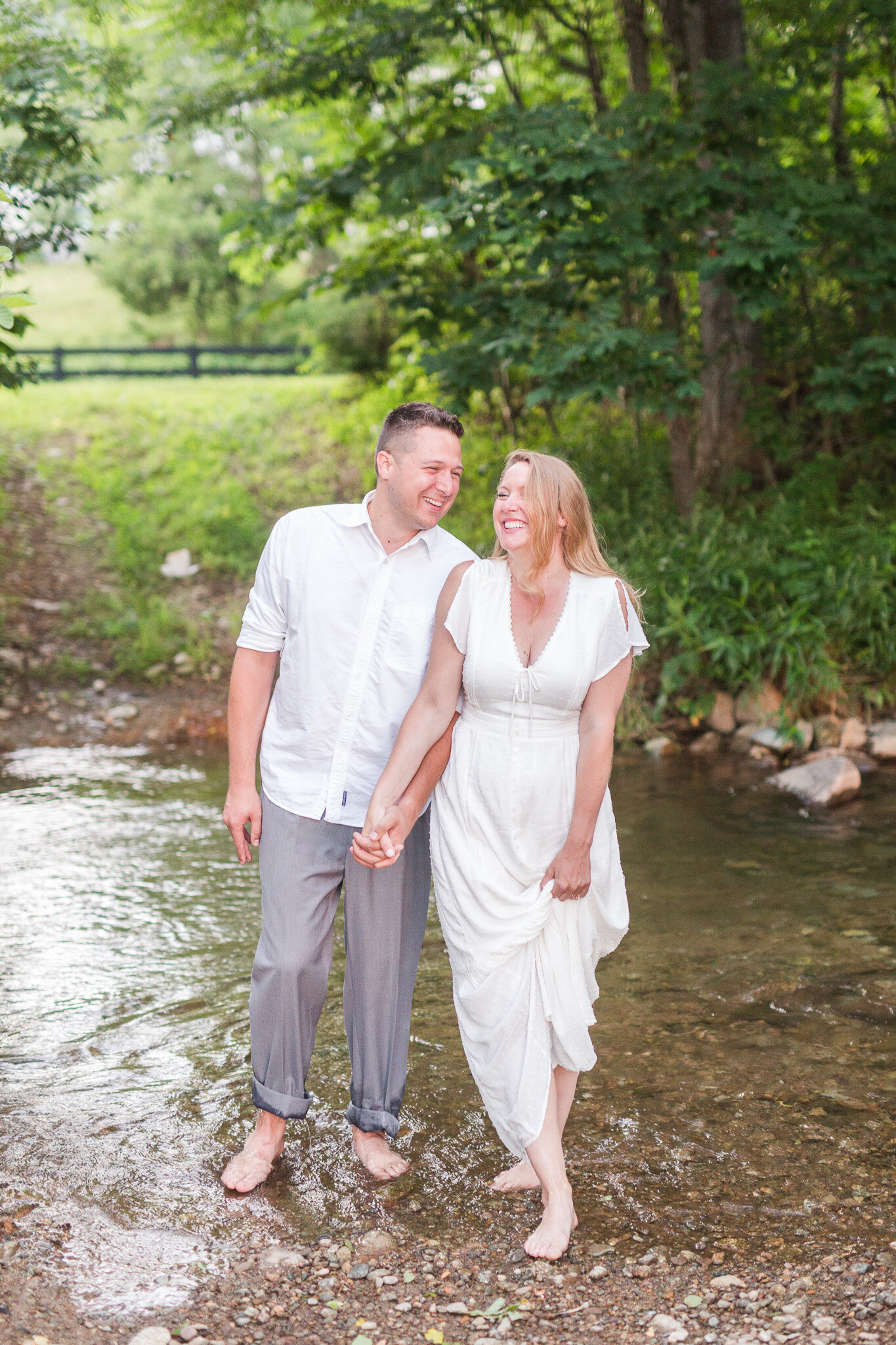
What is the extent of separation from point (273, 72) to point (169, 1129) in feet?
24.6

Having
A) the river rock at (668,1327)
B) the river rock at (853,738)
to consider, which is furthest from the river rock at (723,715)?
the river rock at (668,1327)

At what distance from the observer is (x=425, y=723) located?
2842mm

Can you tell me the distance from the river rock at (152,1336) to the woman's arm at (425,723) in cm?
115

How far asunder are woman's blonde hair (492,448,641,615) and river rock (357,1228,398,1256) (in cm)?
161

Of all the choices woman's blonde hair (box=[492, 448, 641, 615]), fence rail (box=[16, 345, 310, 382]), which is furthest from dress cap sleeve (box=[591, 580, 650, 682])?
fence rail (box=[16, 345, 310, 382])

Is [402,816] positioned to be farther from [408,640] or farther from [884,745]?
[884,745]

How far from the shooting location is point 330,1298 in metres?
2.59

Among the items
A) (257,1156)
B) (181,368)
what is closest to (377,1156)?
(257,1156)

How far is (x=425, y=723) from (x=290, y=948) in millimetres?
710

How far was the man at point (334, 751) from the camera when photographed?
299 centimetres

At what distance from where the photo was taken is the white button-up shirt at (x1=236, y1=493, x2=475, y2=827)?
299 cm

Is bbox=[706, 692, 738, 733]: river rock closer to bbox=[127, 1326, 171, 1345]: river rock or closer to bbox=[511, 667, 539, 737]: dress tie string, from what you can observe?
bbox=[511, 667, 539, 737]: dress tie string

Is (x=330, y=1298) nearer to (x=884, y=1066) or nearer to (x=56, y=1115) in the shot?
(x=56, y=1115)

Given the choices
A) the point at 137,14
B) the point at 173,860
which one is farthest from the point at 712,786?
the point at 137,14
